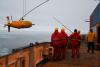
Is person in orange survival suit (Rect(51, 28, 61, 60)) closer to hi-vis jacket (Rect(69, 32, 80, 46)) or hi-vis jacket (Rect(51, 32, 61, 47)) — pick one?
hi-vis jacket (Rect(51, 32, 61, 47))

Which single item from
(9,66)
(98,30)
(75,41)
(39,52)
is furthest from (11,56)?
(98,30)

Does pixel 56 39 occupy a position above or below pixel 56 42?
above

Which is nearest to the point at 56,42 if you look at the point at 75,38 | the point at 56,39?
the point at 56,39

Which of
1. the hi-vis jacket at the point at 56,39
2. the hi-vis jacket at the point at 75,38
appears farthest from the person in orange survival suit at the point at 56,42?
the hi-vis jacket at the point at 75,38

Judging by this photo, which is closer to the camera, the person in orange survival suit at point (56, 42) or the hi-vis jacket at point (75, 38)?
the person in orange survival suit at point (56, 42)

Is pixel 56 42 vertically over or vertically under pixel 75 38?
under

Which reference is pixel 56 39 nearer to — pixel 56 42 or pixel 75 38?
pixel 56 42

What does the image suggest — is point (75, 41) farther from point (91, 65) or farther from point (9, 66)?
point (9, 66)

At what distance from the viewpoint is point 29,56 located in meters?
11.0

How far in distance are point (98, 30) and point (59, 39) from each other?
31.9 feet

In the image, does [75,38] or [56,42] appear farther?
[75,38]

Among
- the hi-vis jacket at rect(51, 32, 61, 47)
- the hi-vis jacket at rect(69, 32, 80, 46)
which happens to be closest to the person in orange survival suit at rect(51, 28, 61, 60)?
the hi-vis jacket at rect(51, 32, 61, 47)

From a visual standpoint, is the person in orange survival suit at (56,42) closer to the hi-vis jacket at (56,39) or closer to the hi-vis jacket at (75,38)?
the hi-vis jacket at (56,39)

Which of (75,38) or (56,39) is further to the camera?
(75,38)
